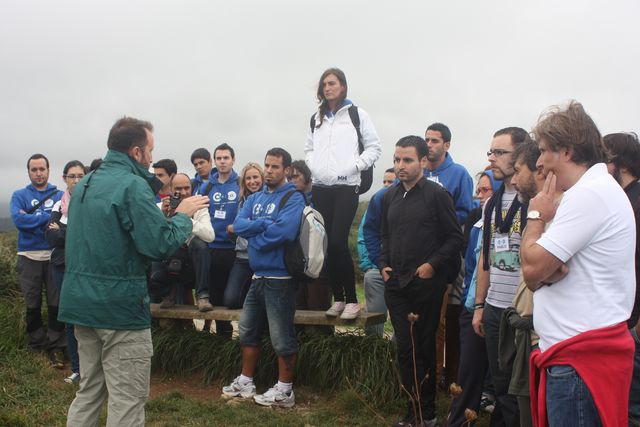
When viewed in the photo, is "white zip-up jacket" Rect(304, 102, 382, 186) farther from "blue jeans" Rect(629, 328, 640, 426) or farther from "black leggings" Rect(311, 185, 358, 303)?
"blue jeans" Rect(629, 328, 640, 426)

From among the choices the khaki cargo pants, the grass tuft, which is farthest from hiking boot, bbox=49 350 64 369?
the khaki cargo pants

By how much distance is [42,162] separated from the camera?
26.6ft

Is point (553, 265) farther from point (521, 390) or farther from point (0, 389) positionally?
point (0, 389)

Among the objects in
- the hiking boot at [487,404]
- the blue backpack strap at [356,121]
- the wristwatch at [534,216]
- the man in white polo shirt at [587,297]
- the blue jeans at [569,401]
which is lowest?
the hiking boot at [487,404]

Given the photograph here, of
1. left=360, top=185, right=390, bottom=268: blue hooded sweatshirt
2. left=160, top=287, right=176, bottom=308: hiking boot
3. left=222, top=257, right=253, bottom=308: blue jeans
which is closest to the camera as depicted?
left=360, top=185, right=390, bottom=268: blue hooded sweatshirt

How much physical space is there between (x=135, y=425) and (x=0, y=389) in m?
3.24

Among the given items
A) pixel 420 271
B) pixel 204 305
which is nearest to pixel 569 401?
pixel 420 271

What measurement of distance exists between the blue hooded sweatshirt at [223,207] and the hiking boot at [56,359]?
2217 millimetres

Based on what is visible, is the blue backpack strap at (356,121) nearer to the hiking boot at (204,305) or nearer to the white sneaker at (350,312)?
the white sneaker at (350,312)

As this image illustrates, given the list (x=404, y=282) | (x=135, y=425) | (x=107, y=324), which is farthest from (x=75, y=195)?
(x=404, y=282)

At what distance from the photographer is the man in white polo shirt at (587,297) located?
2.43 m

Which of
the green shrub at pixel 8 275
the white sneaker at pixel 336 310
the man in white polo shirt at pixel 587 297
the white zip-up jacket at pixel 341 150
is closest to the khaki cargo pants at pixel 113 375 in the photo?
the man in white polo shirt at pixel 587 297

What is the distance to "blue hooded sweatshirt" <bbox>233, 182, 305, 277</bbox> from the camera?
5.84 metres

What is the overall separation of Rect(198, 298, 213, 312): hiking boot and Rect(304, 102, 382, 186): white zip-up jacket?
5.91ft
